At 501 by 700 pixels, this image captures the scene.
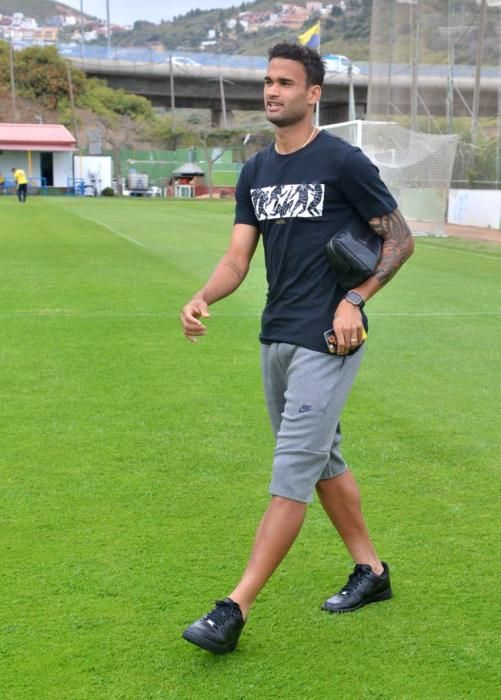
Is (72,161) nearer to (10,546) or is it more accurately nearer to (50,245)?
(50,245)

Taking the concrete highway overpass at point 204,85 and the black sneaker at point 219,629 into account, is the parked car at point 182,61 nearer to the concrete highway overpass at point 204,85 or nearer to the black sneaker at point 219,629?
the concrete highway overpass at point 204,85

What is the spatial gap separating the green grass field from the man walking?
35cm

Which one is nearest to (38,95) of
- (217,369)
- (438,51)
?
(438,51)

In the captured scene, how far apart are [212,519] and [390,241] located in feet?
6.04

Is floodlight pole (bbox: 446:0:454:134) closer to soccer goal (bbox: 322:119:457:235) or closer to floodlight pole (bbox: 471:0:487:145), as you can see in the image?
floodlight pole (bbox: 471:0:487:145)

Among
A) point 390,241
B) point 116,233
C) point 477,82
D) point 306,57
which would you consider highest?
point 477,82

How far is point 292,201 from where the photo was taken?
370 cm

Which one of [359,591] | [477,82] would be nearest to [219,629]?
[359,591]

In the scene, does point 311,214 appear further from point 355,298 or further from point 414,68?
point 414,68

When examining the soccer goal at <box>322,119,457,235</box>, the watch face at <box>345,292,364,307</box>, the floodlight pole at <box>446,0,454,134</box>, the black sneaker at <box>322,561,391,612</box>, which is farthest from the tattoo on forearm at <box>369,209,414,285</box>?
the floodlight pole at <box>446,0,454,134</box>

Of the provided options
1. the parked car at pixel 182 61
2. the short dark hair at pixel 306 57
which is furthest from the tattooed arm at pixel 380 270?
the parked car at pixel 182 61

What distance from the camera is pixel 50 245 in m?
20.6

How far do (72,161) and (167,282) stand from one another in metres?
51.2

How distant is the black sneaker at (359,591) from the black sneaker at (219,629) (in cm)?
53
